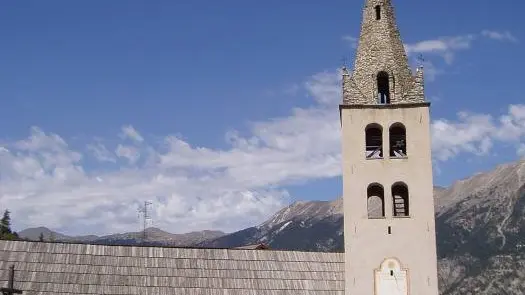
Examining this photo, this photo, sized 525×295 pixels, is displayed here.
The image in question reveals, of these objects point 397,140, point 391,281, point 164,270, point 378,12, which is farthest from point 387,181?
point 164,270

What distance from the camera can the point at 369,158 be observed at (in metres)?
32.3

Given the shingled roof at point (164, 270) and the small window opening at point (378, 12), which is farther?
the small window opening at point (378, 12)

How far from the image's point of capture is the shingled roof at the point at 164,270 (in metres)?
31.4

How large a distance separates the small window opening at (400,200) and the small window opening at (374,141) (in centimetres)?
173

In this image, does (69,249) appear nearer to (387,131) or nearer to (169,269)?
(169,269)

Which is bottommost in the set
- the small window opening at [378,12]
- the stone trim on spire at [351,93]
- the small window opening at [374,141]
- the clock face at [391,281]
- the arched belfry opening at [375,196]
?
the clock face at [391,281]

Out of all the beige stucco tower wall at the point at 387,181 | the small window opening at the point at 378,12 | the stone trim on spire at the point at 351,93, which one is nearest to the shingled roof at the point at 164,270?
the beige stucco tower wall at the point at 387,181

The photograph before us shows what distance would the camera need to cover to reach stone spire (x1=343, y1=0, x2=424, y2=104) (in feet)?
109

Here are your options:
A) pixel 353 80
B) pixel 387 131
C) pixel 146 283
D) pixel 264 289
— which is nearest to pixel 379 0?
pixel 353 80

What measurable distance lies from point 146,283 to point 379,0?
1799cm

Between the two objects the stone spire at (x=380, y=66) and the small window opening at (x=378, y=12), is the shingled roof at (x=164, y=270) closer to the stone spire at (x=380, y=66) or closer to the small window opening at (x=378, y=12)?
the stone spire at (x=380, y=66)

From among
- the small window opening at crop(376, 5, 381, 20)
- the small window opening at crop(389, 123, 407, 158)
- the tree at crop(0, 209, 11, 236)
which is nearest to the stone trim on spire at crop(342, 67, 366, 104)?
the small window opening at crop(389, 123, 407, 158)

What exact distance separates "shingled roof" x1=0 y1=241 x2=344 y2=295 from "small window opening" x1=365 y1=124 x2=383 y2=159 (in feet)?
18.3

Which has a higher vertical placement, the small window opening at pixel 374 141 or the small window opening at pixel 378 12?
the small window opening at pixel 378 12
